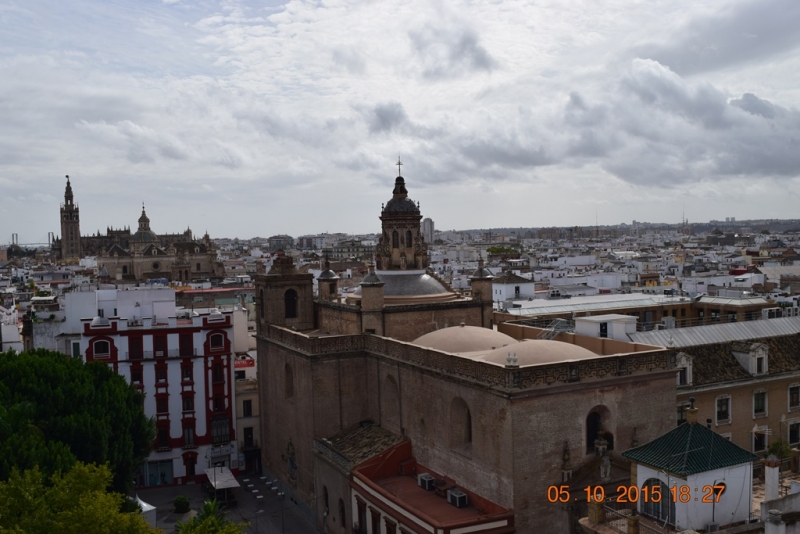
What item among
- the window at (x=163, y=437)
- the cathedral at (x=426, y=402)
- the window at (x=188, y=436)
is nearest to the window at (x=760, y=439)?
the cathedral at (x=426, y=402)

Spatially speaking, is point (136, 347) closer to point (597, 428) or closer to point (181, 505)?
point (181, 505)

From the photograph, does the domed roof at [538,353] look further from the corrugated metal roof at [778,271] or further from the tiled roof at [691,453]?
the corrugated metal roof at [778,271]

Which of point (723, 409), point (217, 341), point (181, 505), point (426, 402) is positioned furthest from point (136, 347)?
point (723, 409)

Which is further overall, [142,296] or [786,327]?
[142,296]

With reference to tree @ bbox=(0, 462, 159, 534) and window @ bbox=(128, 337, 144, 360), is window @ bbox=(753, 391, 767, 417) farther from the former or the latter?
window @ bbox=(128, 337, 144, 360)

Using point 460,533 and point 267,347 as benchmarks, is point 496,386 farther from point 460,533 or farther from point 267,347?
point 267,347

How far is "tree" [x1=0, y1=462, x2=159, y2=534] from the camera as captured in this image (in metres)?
19.6

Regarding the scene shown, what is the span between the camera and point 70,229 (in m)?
194

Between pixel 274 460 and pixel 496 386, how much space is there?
776 inches

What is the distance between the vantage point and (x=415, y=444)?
30969mm

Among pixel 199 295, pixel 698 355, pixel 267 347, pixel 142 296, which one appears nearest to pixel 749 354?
pixel 698 355

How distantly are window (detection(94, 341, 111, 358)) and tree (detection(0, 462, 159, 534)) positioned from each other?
826 inches

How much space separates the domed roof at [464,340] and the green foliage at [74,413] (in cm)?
1213

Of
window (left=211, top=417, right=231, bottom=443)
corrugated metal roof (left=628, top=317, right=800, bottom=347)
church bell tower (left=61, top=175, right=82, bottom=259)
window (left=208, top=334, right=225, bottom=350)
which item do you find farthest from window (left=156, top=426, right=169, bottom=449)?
church bell tower (left=61, top=175, right=82, bottom=259)
